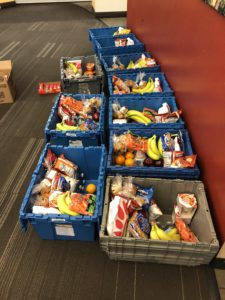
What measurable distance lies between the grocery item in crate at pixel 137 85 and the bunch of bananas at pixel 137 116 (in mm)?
307

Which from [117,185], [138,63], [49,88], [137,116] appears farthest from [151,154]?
[49,88]

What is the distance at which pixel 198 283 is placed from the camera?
4.77 feet

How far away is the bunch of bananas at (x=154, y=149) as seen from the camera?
184cm

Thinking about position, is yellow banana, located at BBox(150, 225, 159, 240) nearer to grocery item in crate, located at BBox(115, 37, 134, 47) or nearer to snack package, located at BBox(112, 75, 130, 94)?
snack package, located at BBox(112, 75, 130, 94)

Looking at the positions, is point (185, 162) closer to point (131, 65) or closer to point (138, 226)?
point (138, 226)

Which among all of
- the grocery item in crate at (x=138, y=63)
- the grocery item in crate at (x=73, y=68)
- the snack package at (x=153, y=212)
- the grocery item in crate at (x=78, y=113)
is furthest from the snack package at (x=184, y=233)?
the grocery item in crate at (x=73, y=68)

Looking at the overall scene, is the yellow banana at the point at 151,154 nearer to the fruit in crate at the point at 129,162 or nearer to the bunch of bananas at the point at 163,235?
the fruit in crate at the point at 129,162

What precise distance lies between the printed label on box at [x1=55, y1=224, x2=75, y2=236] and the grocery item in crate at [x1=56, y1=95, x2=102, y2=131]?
86cm

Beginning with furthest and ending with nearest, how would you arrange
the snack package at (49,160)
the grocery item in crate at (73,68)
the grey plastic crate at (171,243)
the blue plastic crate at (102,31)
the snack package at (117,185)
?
the blue plastic crate at (102,31) → the grocery item in crate at (73,68) → the snack package at (49,160) → the snack package at (117,185) → the grey plastic crate at (171,243)

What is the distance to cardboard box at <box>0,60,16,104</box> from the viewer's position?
283 cm

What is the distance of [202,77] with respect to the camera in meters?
1.58

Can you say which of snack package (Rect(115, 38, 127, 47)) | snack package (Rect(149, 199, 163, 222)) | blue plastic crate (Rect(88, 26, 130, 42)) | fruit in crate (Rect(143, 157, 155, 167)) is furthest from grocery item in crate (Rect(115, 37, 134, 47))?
snack package (Rect(149, 199, 163, 222))

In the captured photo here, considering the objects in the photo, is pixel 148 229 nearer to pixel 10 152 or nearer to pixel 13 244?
pixel 13 244

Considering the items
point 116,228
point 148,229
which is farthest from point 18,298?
point 148,229
